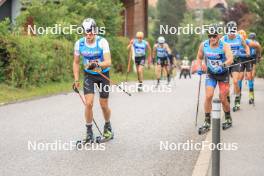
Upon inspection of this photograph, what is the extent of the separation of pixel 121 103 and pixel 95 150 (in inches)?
304

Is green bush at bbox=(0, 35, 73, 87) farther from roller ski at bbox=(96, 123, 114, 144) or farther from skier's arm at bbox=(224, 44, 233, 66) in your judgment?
skier's arm at bbox=(224, 44, 233, 66)

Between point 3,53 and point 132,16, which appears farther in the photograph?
point 132,16

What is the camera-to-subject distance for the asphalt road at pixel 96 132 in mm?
8539

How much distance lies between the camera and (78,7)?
102 ft

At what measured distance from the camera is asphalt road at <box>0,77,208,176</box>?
28.0ft

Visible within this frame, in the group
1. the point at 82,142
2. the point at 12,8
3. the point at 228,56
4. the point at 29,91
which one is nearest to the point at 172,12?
the point at 12,8

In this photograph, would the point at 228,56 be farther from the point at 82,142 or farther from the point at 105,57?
the point at 82,142

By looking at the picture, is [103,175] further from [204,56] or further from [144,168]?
[204,56]

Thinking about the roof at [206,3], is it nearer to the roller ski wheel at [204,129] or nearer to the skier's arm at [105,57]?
the roller ski wheel at [204,129]

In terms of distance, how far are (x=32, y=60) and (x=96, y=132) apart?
922 centimetres

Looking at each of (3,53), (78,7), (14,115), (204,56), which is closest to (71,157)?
(204,56)

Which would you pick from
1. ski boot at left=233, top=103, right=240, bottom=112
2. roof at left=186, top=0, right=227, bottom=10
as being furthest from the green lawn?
roof at left=186, top=0, right=227, bottom=10

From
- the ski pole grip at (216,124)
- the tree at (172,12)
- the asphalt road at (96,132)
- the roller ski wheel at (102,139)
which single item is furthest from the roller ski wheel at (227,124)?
the tree at (172,12)

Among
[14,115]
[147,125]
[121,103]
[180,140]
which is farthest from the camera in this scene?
[121,103]
